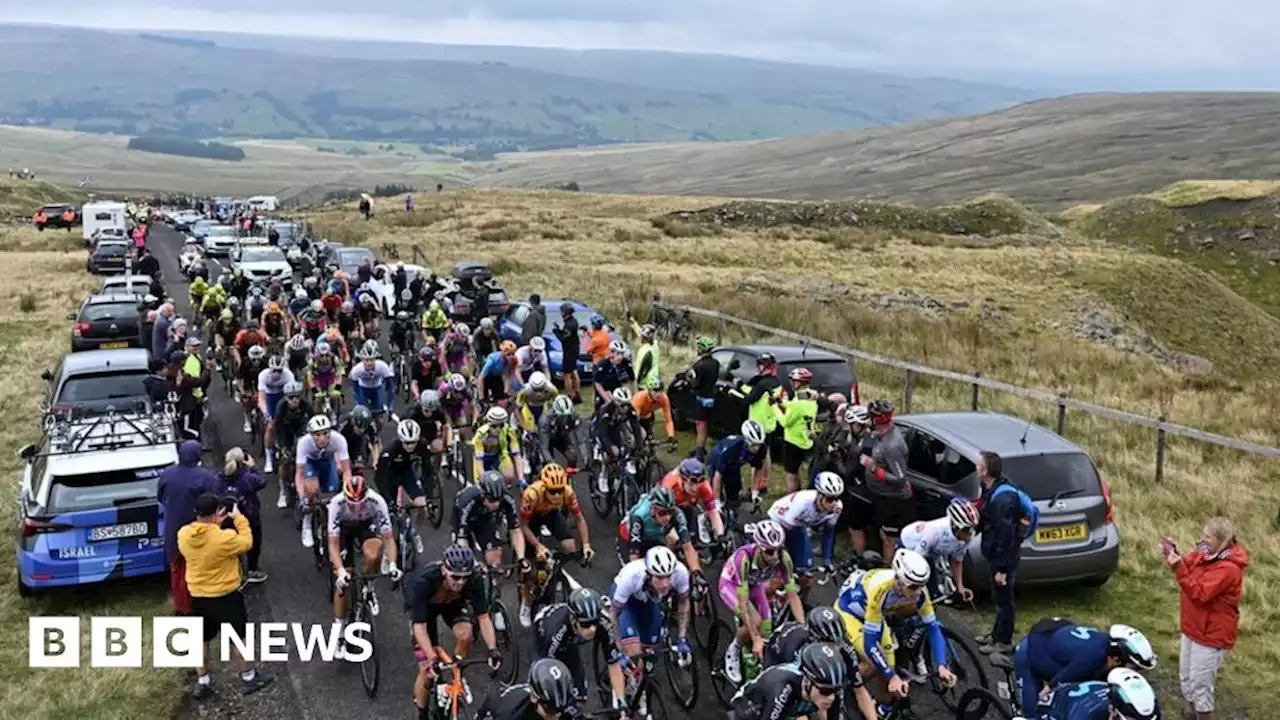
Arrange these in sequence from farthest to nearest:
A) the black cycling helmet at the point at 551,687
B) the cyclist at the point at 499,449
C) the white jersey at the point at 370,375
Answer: the white jersey at the point at 370,375 < the cyclist at the point at 499,449 < the black cycling helmet at the point at 551,687

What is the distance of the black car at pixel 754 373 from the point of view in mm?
15820

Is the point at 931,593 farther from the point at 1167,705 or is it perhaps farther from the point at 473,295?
the point at 473,295

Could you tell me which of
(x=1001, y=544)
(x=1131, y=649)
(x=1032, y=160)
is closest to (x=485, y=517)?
(x=1001, y=544)

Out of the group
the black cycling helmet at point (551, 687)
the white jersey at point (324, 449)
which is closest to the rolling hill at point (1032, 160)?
the white jersey at point (324, 449)

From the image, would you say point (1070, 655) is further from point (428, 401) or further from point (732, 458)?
point (428, 401)

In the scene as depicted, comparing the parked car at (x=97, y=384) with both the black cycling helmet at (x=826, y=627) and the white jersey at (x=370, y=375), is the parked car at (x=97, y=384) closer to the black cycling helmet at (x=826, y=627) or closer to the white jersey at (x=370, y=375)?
the white jersey at (x=370, y=375)

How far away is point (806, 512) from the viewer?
9.44m

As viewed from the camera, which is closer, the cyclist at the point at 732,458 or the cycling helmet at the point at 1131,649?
the cycling helmet at the point at 1131,649

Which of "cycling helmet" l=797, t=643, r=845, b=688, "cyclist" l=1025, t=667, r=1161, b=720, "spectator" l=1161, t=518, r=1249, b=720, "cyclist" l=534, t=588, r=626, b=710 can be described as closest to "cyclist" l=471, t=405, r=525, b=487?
"cyclist" l=534, t=588, r=626, b=710

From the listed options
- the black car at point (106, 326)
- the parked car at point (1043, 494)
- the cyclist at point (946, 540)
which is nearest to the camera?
the cyclist at point (946, 540)

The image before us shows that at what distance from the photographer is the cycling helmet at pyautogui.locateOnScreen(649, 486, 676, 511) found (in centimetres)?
938

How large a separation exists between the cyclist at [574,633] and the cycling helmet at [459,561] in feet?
2.16

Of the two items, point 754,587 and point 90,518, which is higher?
point 754,587

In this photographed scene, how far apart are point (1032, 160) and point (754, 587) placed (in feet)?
506
